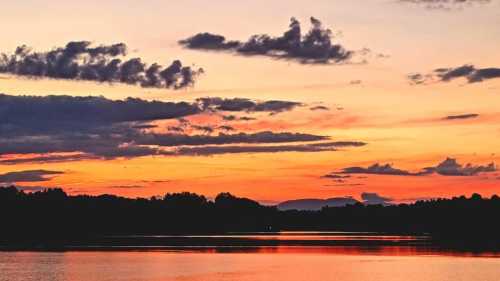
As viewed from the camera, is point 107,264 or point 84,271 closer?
point 84,271

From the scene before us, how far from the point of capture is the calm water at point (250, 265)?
71562 millimetres

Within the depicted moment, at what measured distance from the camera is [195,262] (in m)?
89.9

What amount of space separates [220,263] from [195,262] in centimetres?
280

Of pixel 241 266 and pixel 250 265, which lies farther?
pixel 250 265

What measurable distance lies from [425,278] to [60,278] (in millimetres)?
28755

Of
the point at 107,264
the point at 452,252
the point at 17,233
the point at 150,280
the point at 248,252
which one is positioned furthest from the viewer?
the point at 17,233

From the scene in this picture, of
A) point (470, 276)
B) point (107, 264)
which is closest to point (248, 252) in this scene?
point (107, 264)

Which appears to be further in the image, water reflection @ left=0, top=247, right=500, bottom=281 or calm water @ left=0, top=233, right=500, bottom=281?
calm water @ left=0, top=233, right=500, bottom=281

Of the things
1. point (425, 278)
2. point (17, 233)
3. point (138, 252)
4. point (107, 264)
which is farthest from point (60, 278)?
point (17, 233)

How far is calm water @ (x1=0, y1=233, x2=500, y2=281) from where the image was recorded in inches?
2817

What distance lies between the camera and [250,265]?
85188mm

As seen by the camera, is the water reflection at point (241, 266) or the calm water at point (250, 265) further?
the calm water at point (250, 265)

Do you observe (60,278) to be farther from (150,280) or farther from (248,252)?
(248,252)

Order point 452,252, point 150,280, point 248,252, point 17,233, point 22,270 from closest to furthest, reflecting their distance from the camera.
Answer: point 150,280 < point 22,270 < point 452,252 < point 248,252 < point 17,233
